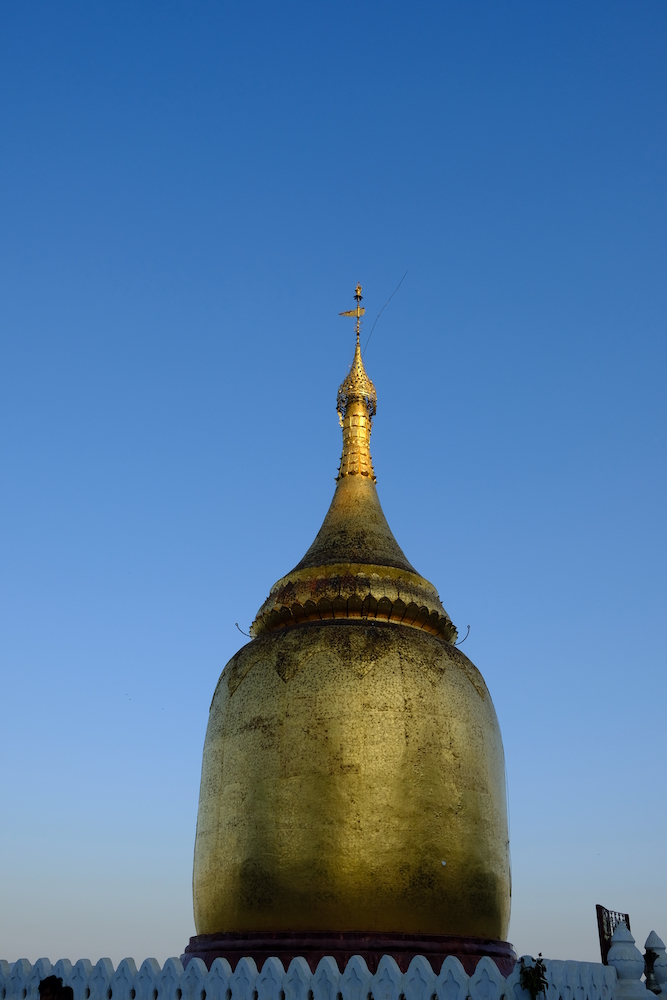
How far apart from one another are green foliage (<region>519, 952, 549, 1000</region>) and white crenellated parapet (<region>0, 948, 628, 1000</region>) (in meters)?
0.09

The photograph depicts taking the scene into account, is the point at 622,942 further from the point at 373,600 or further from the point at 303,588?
the point at 303,588

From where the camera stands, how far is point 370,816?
1638 cm

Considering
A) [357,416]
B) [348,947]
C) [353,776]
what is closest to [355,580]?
[353,776]

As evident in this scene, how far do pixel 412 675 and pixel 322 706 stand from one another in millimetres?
1959

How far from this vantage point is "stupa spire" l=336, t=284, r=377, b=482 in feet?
78.0

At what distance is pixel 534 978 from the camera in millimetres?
11586

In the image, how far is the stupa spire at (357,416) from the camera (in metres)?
23.8

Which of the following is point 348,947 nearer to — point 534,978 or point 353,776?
point 353,776

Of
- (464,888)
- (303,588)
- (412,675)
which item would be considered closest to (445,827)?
(464,888)

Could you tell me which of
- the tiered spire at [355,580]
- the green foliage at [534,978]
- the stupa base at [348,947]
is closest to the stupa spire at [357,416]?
the tiered spire at [355,580]

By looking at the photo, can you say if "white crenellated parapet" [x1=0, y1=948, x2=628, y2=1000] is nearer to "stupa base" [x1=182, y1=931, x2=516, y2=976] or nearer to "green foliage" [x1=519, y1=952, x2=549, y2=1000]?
"green foliage" [x1=519, y1=952, x2=549, y2=1000]

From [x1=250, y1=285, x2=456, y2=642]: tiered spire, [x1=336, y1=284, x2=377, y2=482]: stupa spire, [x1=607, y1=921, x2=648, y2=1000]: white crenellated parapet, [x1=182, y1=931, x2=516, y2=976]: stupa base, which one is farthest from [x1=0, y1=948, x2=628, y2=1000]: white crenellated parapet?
[x1=336, y1=284, x2=377, y2=482]: stupa spire

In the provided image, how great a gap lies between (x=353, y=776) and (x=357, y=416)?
1081 centimetres

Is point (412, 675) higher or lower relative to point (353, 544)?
lower
